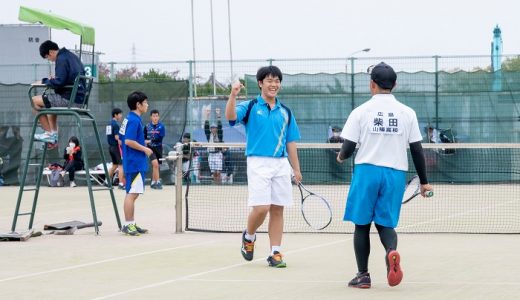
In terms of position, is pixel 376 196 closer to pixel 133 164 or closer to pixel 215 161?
pixel 133 164

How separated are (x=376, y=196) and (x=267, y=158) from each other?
78.8 inches

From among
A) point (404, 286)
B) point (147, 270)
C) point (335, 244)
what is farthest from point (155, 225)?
point (404, 286)

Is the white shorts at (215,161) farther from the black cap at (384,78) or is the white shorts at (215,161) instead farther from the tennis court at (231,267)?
the black cap at (384,78)

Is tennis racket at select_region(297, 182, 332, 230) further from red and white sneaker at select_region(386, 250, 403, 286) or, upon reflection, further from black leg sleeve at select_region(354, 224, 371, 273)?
red and white sneaker at select_region(386, 250, 403, 286)

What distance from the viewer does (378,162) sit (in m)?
8.85

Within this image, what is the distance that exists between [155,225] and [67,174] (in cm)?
1448

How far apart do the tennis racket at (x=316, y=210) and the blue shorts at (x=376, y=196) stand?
5.98 meters

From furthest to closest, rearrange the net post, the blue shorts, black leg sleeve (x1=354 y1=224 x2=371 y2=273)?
the net post, black leg sleeve (x1=354 y1=224 x2=371 y2=273), the blue shorts

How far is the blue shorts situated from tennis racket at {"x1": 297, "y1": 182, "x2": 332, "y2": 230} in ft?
19.6

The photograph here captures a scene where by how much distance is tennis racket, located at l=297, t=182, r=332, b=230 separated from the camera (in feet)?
49.6

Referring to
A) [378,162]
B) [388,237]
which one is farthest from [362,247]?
[378,162]

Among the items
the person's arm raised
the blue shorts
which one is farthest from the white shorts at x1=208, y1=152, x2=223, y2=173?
the blue shorts

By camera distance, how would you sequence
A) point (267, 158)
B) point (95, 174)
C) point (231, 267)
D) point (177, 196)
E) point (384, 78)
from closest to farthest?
point (384, 78) → point (231, 267) → point (267, 158) → point (177, 196) → point (95, 174)

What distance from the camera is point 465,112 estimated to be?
2909 centimetres
